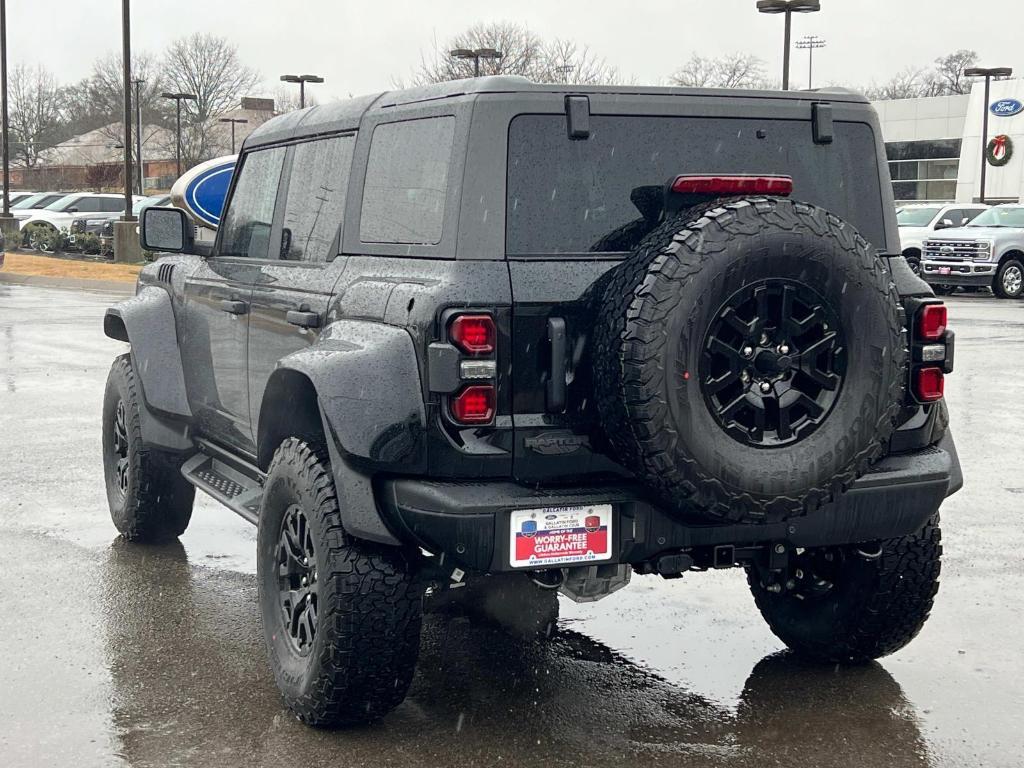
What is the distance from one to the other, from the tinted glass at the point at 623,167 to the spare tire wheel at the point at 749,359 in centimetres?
25

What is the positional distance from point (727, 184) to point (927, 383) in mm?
947

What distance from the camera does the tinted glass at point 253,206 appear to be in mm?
5391

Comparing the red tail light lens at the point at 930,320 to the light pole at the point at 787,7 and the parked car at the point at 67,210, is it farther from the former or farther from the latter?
the parked car at the point at 67,210

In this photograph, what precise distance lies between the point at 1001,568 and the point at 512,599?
2324 mm

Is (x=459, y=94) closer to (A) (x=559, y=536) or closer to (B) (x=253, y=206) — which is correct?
(A) (x=559, y=536)

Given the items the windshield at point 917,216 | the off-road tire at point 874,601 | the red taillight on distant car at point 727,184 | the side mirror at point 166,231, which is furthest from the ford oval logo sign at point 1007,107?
the red taillight on distant car at point 727,184

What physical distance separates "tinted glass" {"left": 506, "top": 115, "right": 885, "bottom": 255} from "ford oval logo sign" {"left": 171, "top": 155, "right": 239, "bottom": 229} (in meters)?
6.05

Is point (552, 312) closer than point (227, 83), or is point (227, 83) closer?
point (552, 312)

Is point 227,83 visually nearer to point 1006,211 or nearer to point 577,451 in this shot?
point 1006,211

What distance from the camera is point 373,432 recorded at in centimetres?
385

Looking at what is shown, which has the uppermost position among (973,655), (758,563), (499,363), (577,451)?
(499,363)

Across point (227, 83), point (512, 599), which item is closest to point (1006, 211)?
point (512, 599)

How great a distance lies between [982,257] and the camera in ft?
81.6

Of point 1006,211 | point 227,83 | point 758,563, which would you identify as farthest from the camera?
point 227,83
